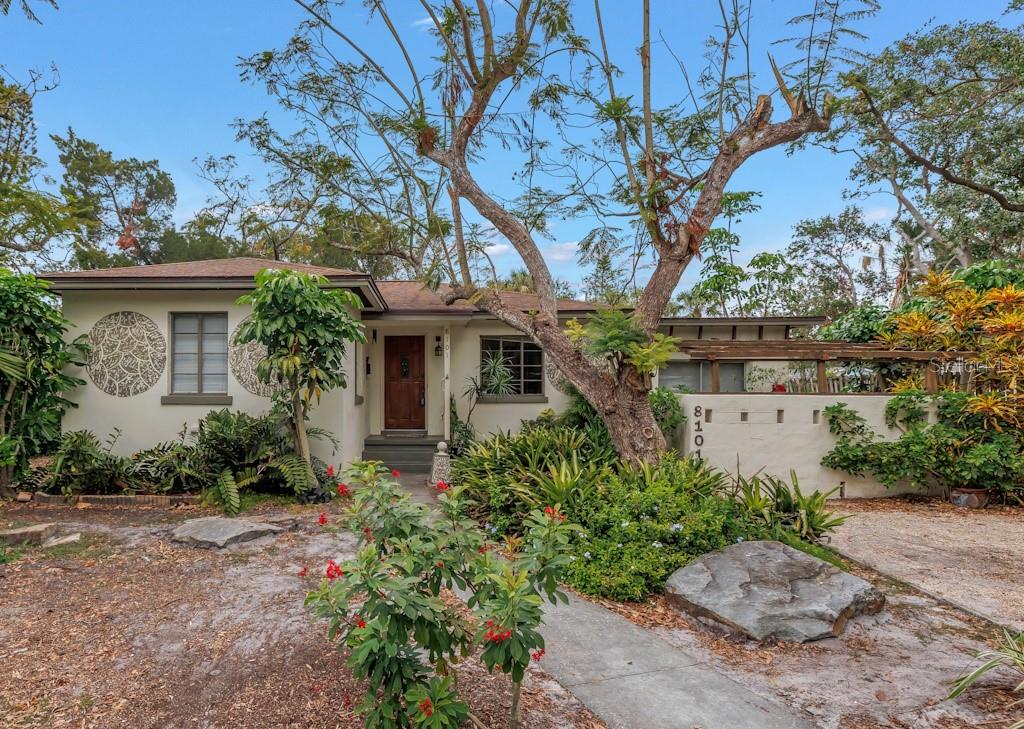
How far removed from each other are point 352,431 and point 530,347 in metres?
3.97

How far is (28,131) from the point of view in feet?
53.9

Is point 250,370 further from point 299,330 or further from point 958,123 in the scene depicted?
point 958,123

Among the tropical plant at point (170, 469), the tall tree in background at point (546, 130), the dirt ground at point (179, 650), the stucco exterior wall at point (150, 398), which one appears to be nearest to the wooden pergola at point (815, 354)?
the tall tree in background at point (546, 130)

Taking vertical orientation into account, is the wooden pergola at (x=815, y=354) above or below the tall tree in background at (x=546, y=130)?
below

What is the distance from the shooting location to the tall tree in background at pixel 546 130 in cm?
695

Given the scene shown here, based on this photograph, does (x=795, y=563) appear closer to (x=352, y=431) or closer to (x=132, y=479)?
(x=352, y=431)

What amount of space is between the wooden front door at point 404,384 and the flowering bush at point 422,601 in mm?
8617

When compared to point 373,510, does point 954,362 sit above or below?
above

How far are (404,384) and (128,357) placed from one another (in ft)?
15.2

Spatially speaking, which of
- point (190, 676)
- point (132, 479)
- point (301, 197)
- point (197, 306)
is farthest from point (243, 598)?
point (301, 197)

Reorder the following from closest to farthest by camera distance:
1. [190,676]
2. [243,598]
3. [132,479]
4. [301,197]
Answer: [190,676]
[243,598]
[132,479]
[301,197]

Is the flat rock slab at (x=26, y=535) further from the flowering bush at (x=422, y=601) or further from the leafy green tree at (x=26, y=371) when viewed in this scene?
the flowering bush at (x=422, y=601)

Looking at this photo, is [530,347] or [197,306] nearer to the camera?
[197,306]

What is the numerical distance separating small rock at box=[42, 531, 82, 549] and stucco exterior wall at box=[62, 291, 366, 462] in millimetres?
2466
